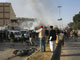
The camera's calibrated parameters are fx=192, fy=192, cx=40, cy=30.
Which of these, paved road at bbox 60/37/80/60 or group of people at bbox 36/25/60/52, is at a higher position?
group of people at bbox 36/25/60/52

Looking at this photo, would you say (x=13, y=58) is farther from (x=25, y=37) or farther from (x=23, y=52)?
(x=25, y=37)

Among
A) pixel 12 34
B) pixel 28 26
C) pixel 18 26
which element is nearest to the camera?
pixel 12 34

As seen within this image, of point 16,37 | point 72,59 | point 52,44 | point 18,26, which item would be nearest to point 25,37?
point 16,37

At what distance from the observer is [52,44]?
12.2 metres

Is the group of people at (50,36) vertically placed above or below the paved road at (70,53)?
above

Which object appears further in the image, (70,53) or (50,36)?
(70,53)

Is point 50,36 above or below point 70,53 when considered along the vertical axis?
above

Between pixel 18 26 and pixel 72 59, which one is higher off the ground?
pixel 18 26

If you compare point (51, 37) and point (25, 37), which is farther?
point (25, 37)

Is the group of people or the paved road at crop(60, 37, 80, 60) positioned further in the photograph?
the group of people

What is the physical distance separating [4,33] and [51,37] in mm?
17276

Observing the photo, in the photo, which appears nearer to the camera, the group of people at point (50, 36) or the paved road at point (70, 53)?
the paved road at point (70, 53)

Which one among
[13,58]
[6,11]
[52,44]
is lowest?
[13,58]

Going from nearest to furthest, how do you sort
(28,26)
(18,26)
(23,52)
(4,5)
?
(23,52) < (4,5) < (18,26) < (28,26)
